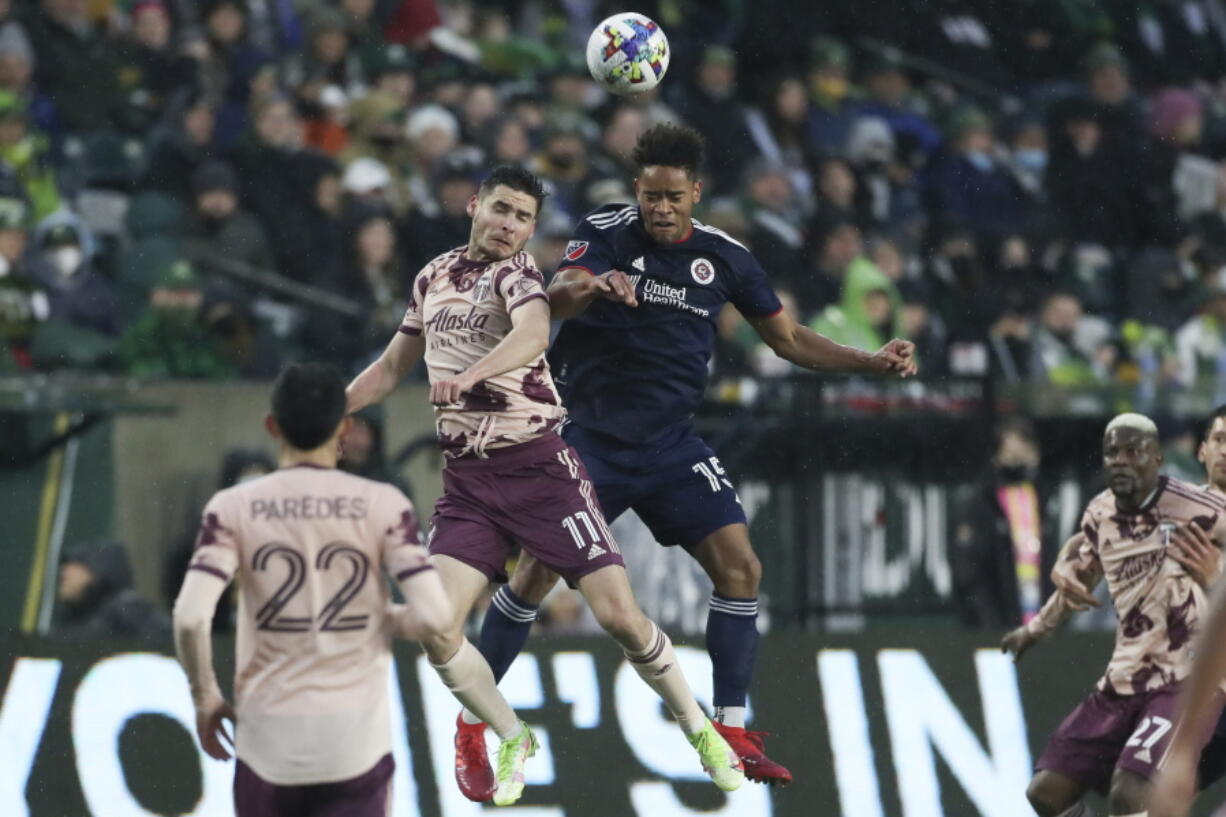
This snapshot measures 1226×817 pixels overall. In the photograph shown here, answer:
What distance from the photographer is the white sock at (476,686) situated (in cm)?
786

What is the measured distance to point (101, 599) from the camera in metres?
10.8

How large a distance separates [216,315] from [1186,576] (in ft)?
19.0

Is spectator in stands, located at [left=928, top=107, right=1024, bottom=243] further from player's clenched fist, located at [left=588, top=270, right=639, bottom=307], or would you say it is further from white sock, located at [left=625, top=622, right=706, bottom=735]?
player's clenched fist, located at [left=588, top=270, right=639, bottom=307]

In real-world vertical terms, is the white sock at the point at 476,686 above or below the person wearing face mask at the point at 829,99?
below

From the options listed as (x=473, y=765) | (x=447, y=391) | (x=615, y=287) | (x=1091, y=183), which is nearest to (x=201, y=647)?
(x=447, y=391)

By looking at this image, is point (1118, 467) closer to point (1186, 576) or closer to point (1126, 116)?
point (1186, 576)

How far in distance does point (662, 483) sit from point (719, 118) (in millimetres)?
7816

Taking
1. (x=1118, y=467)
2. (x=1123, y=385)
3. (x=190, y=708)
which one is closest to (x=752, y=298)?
(x=1118, y=467)

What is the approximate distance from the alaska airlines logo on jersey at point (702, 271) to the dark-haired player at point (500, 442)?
2.45 ft

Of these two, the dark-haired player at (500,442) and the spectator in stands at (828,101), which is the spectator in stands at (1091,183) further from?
the dark-haired player at (500,442)

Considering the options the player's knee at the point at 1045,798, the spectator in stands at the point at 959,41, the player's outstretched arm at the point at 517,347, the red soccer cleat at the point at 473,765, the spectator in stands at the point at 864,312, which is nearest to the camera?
the player's outstretched arm at the point at 517,347

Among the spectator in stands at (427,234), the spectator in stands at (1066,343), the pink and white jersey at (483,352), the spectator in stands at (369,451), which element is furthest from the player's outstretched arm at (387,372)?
the spectator in stands at (1066,343)

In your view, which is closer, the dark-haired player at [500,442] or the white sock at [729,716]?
the dark-haired player at [500,442]

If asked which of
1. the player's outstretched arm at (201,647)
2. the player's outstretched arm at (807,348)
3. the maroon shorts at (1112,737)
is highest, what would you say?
the player's outstretched arm at (807,348)
